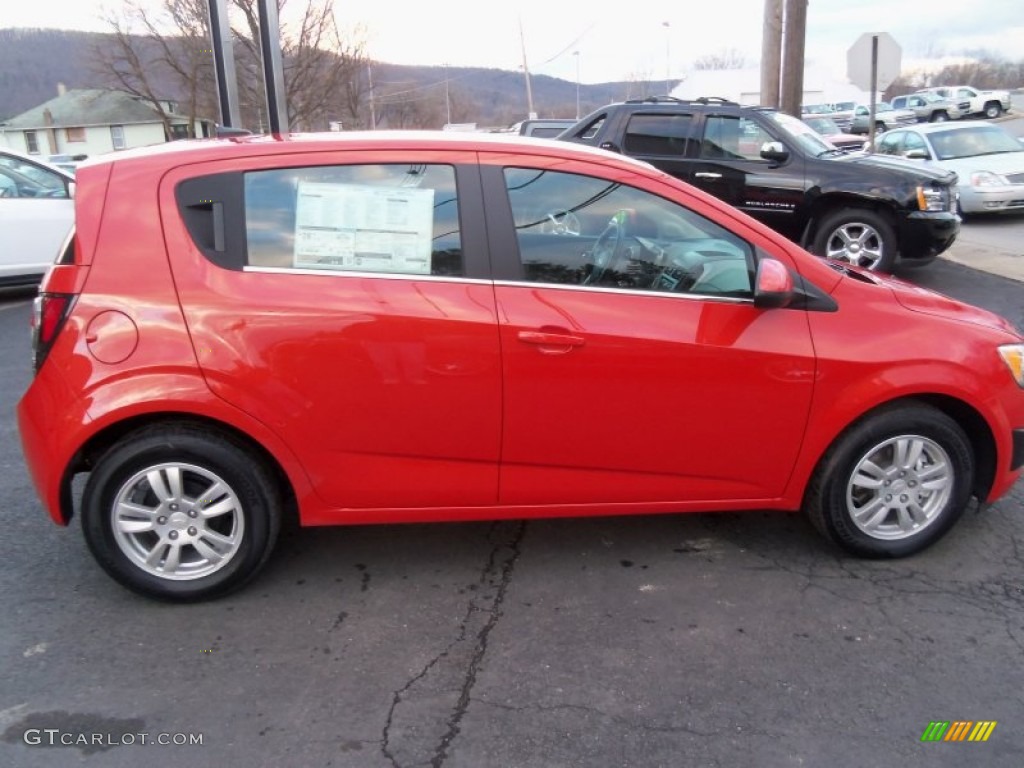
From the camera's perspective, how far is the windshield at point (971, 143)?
43.7 ft

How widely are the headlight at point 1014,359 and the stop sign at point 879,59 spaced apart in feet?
36.7

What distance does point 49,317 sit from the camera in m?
2.96

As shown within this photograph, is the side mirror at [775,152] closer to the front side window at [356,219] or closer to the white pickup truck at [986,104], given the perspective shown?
the front side window at [356,219]

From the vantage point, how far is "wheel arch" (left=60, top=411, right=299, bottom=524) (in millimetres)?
3018

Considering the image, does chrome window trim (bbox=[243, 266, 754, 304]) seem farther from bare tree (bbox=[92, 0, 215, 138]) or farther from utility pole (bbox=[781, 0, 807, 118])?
bare tree (bbox=[92, 0, 215, 138])

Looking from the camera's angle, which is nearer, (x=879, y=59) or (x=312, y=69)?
(x=879, y=59)

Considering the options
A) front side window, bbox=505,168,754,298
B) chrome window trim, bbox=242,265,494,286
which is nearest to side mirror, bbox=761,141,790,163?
front side window, bbox=505,168,754,298

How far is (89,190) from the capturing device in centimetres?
304

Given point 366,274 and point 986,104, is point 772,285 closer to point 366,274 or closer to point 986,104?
point 366,274

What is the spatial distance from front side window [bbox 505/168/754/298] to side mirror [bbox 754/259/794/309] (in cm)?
9

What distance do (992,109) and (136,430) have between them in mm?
51109

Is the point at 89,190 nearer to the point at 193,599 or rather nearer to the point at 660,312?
the point at 193,599

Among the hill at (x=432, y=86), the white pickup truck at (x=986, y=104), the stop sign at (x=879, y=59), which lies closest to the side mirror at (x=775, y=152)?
the stop sign at (x=879, y=59)

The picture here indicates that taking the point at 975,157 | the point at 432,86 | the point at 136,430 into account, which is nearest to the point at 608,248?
the point at 136,430
